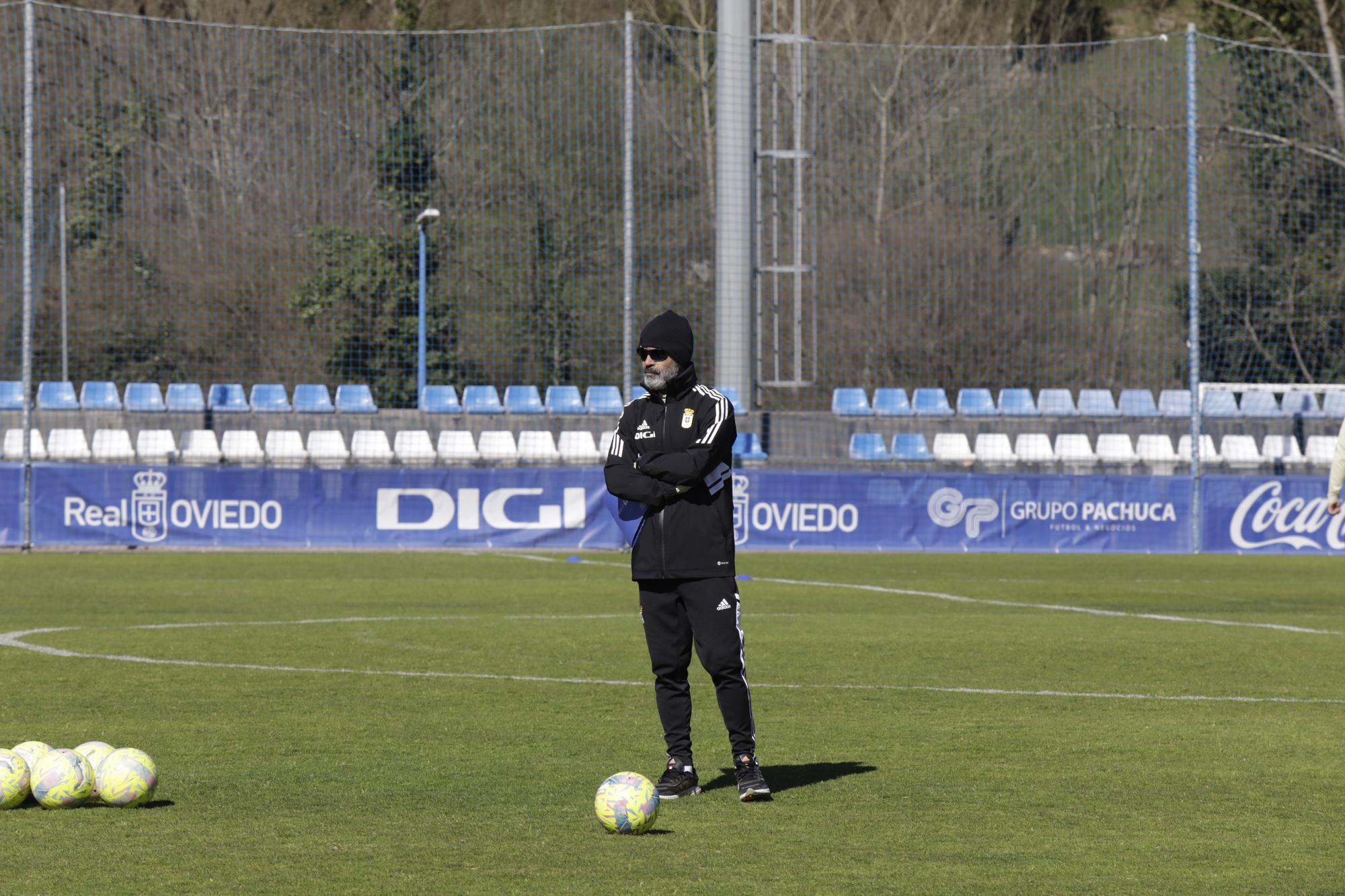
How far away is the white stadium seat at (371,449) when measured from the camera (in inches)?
1193

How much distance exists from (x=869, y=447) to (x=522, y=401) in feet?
20.5

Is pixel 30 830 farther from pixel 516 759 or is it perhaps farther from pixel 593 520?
pixel 593 520

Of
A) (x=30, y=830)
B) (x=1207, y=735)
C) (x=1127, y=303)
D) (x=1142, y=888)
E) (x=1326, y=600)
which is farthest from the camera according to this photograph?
(x=1127, y=303)

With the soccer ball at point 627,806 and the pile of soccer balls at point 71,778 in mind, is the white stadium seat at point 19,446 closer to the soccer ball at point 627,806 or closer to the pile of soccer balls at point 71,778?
the pile of soccer balls at point 71,778

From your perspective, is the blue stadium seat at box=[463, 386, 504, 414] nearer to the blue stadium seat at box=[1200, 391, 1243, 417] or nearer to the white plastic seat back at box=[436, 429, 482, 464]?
the white plastic seat back at box=[436, 429, 482, 464]

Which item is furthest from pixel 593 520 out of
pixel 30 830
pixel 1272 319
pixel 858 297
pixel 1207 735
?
pixel 30 830

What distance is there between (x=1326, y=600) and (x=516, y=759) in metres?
12.6

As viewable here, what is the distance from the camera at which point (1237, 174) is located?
32562mm

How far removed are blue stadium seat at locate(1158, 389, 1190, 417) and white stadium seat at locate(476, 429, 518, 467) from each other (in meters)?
11.7

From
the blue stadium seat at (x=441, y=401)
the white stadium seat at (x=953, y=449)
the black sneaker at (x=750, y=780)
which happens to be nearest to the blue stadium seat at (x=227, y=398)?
the blue stadium seat at (x=441, y=401)

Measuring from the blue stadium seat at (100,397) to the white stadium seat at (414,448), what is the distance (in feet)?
18.8

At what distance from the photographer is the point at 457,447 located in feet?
103

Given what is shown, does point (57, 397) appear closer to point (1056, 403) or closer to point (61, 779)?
point (1056, 403)

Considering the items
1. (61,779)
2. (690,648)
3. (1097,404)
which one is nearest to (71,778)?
(61,779)
